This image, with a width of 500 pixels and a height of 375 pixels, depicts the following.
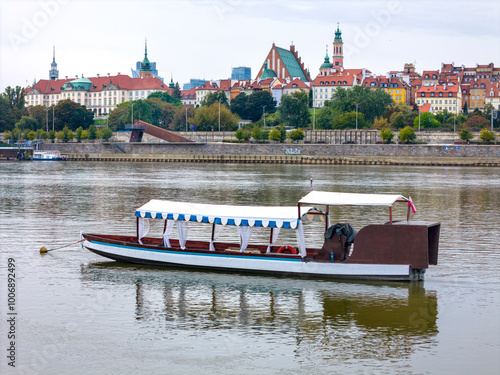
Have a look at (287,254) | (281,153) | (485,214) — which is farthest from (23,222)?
(281,153)

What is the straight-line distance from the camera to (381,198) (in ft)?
75.9

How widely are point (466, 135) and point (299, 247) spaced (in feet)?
380

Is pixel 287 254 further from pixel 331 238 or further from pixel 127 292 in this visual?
pixel 127 292

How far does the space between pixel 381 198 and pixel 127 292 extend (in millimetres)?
8567

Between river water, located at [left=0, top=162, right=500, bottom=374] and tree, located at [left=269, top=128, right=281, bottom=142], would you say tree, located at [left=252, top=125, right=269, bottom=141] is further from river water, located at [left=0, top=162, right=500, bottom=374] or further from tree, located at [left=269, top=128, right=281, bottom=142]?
river water, located at [left=0, top=162, right=500, bottom=374]

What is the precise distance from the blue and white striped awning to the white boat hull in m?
1.13

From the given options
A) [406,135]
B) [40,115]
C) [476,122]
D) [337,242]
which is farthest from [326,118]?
[337,242]

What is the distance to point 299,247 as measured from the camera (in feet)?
76.1

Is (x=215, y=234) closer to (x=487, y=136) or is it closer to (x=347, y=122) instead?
(x=487, y=136)

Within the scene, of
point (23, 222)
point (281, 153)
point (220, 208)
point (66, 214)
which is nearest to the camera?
point (220, 208)

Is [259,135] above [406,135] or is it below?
above

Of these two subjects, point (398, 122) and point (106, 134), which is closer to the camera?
point (398, 122)

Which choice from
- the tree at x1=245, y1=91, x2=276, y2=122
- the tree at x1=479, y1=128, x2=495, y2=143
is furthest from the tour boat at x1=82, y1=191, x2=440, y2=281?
the tree at x1=245, y1=91, x2=276, y2=122

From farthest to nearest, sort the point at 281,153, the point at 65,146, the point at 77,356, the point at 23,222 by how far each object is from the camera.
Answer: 1. the point at 65,146
2. the point at 281,153
3. the point at 23,222
4. the point at 77,356
